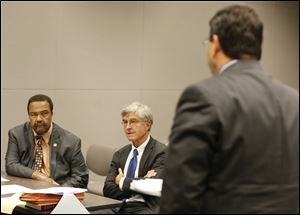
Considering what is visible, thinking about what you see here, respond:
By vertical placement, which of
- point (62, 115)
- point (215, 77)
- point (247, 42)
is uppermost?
point (247, 42)

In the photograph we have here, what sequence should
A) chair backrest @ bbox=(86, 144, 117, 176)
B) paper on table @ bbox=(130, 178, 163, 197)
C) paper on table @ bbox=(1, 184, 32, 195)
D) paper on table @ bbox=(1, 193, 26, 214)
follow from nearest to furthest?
paper on table @ bbox=(130, 178, 163, 197) < paper on table @ bbox=(1, 193, 26, 214) < paper on table @ bbox=(1, 184, 32, 195) < chair backrest @ bbox=(86, 144, 117, 176)

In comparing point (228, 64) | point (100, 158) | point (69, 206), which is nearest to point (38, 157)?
point (100, 158)

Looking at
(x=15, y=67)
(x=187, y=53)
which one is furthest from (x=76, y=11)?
(x=187, y=53)

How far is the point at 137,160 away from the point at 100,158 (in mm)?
1115

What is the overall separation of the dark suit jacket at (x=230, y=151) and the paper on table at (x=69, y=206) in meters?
1.16

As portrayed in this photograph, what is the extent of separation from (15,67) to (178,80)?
2.16 m

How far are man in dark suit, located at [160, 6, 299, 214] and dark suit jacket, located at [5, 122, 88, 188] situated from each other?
2.43m

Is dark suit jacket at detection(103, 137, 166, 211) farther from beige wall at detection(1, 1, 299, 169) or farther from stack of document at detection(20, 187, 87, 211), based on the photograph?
beige wall at detection(1, 1, 299, 169)

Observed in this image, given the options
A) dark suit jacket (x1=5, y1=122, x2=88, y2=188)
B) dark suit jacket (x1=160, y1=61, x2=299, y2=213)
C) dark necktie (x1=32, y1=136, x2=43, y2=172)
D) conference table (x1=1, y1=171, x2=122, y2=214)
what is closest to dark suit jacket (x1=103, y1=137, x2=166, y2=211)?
dark suit jacket (x1=5, y1=122, x2=88, y2=188)

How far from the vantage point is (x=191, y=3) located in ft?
22.2

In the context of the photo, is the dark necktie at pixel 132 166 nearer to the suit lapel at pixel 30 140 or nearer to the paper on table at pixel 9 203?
the suit lapel at pixel 30 140

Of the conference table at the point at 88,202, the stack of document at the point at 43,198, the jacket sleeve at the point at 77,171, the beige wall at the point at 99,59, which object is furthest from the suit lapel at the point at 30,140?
the beige wall at the point at 99,59

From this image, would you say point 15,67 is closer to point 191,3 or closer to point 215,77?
point 191,3

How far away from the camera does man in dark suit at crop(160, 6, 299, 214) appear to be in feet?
5.75
